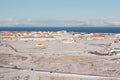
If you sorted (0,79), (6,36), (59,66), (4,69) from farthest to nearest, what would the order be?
(6,36) → (59,66) → (4,69) → (0,79)

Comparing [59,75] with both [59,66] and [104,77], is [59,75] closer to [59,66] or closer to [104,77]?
[104,77]

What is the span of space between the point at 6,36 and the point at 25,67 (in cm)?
6132

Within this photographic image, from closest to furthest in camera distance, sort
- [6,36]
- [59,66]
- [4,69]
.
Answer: [4,69] → [59,66] → [6,36]

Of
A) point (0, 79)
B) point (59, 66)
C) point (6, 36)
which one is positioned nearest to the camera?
point (0, 79)

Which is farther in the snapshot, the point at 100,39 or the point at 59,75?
the point at 100,39

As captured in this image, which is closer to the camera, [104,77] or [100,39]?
[104,77]

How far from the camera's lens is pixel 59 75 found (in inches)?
1379

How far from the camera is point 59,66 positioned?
42844 mm

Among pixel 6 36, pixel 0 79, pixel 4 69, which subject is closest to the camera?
pixel 0 79

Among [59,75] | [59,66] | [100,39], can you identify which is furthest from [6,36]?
[59,75]

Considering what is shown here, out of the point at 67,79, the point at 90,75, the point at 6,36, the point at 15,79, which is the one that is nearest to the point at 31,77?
the point at 15,79

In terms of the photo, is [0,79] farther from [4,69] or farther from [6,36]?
[6,36]

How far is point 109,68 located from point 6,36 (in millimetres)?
64823

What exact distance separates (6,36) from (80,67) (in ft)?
206
